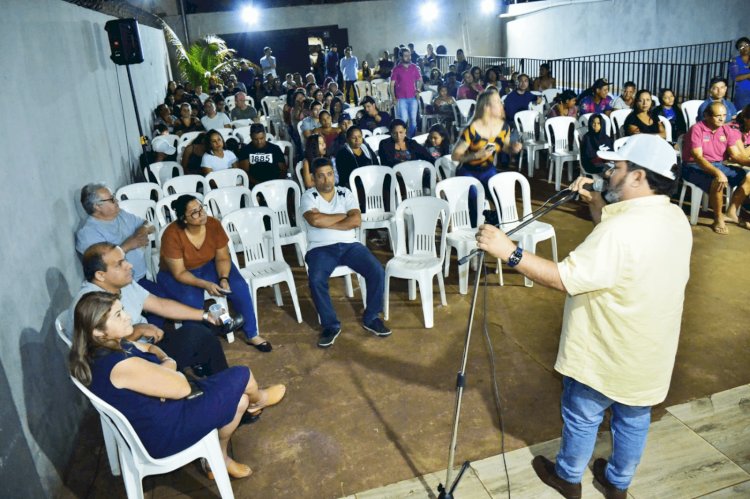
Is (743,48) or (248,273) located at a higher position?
(743,48)

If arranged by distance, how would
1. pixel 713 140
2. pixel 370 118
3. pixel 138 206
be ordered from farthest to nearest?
pixel 370 118 → pixel 713 140 → pixel 138 206

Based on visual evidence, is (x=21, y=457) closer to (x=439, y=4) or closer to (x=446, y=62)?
(x=446, y=62)

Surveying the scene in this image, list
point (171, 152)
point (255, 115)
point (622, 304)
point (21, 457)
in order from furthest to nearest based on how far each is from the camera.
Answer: point (255, 115)
point (171, 152)
point (21, 457)
point (622, 304)

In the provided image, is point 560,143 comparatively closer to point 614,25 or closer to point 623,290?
point 623,290

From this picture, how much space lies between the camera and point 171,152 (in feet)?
21.9

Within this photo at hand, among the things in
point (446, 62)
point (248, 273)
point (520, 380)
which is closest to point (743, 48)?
point (520, 380)

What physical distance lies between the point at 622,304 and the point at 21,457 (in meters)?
2.49

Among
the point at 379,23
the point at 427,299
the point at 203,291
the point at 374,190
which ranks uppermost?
the point at 379,23

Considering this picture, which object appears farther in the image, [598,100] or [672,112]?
[598,100]

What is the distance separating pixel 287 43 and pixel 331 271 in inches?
573

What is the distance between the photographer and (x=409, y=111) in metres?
9.84

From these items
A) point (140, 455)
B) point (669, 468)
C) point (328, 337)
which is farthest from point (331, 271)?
point (669, 468)

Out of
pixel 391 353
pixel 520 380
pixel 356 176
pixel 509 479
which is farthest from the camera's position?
pixel 356 176

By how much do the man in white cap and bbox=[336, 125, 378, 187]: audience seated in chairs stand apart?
11.4ft
